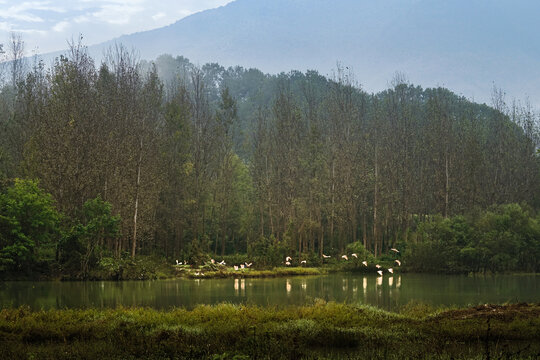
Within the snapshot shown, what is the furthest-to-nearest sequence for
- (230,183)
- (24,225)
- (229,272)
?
1. (230,183)
2. (229,272)
3. (24,225)

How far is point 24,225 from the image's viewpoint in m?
33.7

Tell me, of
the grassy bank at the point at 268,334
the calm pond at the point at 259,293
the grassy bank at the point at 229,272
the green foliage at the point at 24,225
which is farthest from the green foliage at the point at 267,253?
the grassy bank at the point at 268,334

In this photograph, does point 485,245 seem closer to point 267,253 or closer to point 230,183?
point 267,253

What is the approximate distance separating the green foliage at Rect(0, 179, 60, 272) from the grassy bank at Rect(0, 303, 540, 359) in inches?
686

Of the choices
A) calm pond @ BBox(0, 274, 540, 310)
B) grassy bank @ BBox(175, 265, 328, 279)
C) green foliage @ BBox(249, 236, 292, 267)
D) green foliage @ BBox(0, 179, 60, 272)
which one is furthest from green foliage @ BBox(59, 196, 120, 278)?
green foliage @ BBox(249, 236, 292, 267)

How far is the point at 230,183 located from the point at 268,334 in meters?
46.6

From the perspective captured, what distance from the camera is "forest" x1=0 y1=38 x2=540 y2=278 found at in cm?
3875

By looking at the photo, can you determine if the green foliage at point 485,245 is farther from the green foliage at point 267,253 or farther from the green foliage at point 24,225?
the green foliage at point 24,225

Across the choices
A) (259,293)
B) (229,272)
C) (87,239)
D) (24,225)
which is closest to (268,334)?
(259,293)

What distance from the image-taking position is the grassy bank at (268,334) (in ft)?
40.3

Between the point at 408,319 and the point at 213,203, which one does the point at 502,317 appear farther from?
the point at 213,203

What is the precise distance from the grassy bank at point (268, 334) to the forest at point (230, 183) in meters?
18.6

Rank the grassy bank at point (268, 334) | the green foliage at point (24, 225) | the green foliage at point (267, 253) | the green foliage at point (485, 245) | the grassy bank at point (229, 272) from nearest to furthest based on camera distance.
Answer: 1. the grassy bank at point (268, 334)
2. the green foliage at point (24, 225)
3. the grassy bank at point (229, 272)
4. the green foliage at point (485, 245)
5. the green foliage at point (267, 253)

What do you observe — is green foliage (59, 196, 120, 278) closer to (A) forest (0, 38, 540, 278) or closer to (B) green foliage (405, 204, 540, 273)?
(A) forest (0, 38, 540, 278)
